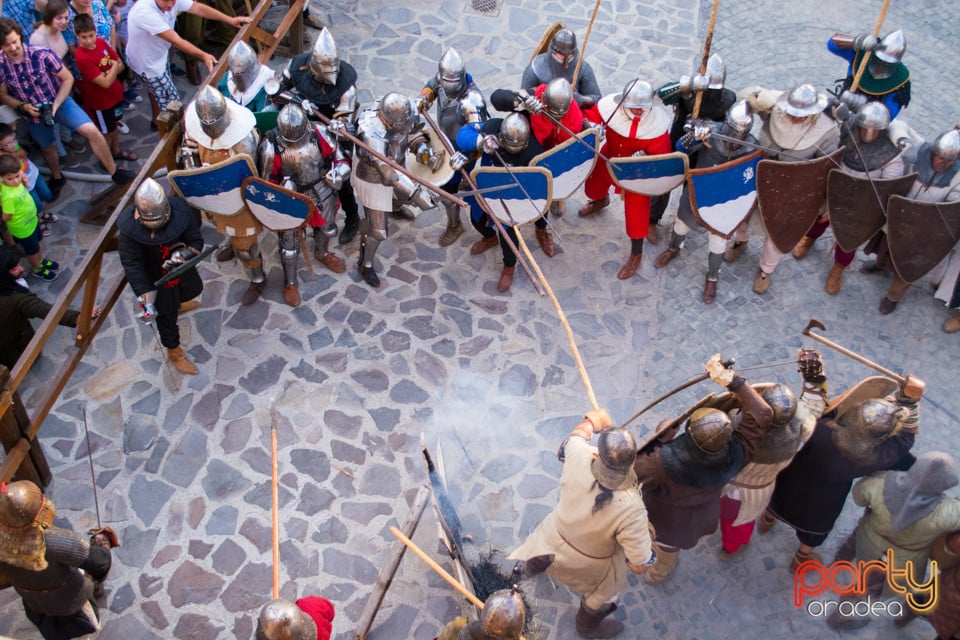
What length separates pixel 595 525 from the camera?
437cm

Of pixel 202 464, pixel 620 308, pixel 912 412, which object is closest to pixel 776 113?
pixel 620 308

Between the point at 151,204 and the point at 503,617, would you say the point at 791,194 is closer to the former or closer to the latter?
the point at 503,617

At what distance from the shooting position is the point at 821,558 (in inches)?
214

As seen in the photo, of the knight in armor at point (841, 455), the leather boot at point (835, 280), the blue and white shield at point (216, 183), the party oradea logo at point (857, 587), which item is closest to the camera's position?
the knight in armor at point (841, 455)

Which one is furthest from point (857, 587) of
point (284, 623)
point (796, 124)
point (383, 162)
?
point (383, 162)

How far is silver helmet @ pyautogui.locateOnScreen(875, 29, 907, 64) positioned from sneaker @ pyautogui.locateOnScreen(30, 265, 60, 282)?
19.8ft

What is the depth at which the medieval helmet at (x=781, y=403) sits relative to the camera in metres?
4.52

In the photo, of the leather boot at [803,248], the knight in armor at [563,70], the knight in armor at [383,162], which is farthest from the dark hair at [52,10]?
the leather boot at [803,248]

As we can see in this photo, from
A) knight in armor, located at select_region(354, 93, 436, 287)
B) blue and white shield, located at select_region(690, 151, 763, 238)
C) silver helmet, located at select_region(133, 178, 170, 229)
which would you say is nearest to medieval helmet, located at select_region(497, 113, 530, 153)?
knight in armor, located at select_region(354, 93, 436, 287)

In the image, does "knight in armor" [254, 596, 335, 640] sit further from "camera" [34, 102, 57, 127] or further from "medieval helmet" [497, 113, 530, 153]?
"camera" [34, 102, 57, 127]

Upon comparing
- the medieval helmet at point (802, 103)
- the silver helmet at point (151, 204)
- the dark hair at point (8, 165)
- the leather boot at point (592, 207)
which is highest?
the medieval helmet at point (802, 103)

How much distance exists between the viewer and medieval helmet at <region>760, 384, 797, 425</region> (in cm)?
452

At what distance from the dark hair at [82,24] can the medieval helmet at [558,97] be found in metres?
3.41

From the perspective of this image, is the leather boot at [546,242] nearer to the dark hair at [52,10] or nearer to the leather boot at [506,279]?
the leather boot at [506,279]
